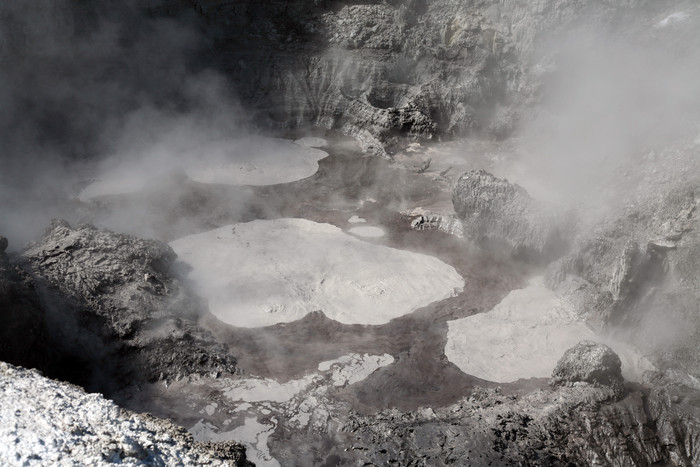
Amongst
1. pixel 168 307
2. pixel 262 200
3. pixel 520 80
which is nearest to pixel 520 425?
pixel 168 307

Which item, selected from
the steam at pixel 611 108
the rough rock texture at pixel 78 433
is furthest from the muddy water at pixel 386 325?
the rough rock texture at pixel 78 433

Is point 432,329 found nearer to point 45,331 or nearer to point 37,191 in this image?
A: point 45,331

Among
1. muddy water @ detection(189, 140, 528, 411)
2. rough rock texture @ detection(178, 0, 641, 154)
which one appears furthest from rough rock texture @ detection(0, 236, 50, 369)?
rough rock texture @ detection(178, 0, 641, 154)

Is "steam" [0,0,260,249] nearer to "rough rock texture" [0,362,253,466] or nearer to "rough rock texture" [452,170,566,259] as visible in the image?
"rough rock texture" [452,170,566,259]

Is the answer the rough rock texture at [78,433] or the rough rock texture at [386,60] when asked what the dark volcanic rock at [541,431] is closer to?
the rough rock texture at [78,433]

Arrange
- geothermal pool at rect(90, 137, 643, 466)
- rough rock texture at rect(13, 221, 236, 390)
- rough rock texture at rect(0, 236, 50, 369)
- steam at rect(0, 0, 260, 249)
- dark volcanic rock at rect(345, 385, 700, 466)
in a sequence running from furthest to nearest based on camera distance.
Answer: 1. steam at rect(0, 0, 260, 249)
2. rough rock texture at rect(13, 221, 236, 390)
3. geothermal pool at rect(90, 137, 643, 466)
4. rough rock texture at rect(0, 236, 50, 369)
5. dark volcanic rock at rect(345, 385, 700, 466)

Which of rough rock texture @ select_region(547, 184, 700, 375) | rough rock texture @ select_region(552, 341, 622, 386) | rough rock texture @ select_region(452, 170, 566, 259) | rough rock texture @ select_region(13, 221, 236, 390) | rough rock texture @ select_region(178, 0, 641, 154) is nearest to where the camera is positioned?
rough rock texture @ select_region(552, 341, 622, 386)

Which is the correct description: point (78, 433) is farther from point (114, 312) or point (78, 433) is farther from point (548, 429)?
point (548, 429)
